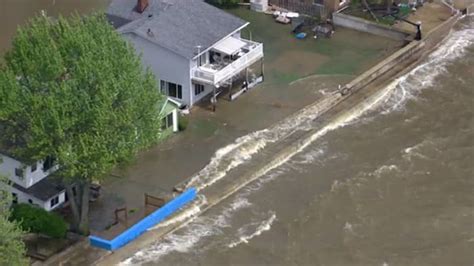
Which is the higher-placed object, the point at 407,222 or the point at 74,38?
the point at 74,38

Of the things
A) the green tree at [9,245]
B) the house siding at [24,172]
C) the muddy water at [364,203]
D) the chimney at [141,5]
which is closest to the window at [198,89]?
the chimney at [141,5]

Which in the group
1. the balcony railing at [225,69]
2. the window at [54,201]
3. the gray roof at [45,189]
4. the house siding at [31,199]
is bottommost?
the window at [54,201]

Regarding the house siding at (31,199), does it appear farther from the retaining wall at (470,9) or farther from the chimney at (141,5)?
the retaining wall at (470,9)

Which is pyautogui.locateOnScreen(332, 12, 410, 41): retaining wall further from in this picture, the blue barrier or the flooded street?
the blue barrier

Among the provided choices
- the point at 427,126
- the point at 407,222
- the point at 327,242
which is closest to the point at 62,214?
the point at 327,242

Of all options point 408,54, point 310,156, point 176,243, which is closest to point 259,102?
point 310,156

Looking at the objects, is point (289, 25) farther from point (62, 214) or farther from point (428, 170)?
point (62, 214)
